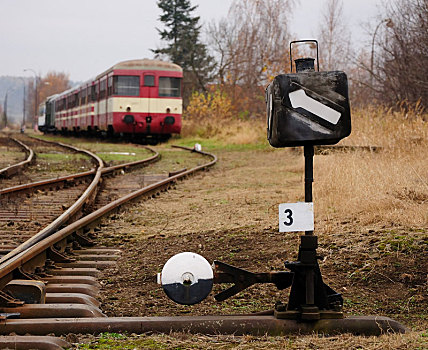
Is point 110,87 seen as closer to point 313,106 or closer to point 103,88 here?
point 103,88

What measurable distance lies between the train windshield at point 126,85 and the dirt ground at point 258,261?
16.7 meters

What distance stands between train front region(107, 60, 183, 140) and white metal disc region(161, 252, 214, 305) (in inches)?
856

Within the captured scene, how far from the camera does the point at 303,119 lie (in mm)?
3162

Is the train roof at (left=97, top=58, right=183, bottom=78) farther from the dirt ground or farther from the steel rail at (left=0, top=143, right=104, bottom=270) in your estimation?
the dirt ground

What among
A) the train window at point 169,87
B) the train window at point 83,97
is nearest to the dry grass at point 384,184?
the train window at point 169,87

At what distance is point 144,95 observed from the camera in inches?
971

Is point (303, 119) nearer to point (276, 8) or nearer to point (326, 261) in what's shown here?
point (326, 261)

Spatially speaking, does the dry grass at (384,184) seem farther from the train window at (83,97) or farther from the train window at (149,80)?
the train window at (83,97)

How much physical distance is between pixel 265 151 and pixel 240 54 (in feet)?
63.5

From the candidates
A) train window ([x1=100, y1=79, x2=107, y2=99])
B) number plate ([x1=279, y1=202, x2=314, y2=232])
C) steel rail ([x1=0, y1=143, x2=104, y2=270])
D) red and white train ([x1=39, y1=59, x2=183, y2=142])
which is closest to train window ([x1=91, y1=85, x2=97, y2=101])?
train window ([x1=100, y1=79, x2=107, y2=99])

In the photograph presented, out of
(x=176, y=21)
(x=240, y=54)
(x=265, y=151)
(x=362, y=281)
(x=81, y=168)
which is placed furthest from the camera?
(x=176, y=21)

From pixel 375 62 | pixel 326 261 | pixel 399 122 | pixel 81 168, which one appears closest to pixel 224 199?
pixel 326 261

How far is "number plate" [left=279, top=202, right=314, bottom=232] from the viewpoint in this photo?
3238 mm

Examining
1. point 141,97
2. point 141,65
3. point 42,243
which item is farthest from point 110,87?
point 42,243
